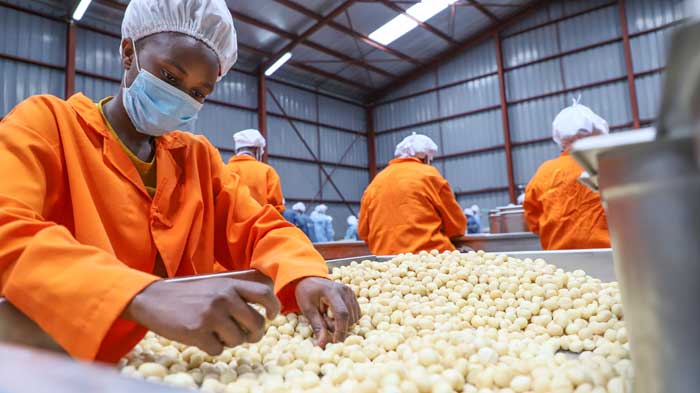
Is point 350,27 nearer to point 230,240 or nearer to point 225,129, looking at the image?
point 225,129

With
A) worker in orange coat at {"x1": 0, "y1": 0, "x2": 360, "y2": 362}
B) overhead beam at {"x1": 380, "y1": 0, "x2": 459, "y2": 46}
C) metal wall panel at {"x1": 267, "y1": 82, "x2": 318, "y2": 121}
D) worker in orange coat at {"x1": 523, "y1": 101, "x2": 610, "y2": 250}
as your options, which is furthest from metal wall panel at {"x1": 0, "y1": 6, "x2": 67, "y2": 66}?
worker in orange coat at {"x1": 523, "y1": 101, "x2": 610, "y2": 250}

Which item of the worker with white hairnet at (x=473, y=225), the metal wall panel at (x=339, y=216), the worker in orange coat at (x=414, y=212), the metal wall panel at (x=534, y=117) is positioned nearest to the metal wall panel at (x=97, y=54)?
the metal wall panel at (x=339, y=216)

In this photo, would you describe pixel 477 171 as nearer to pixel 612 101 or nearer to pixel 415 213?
pixel 612 101

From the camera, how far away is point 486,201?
9672 millimetres

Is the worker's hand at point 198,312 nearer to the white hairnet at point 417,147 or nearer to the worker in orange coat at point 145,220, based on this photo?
the worker in orange coat at point 145,220

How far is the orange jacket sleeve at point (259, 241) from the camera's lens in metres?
1.04

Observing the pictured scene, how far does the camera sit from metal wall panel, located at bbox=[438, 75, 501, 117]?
9.73m

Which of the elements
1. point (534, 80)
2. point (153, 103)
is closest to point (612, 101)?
point (534, 80)

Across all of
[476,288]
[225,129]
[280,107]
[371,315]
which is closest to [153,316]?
[371,315]

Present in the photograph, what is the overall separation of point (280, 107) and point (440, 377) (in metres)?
9.21

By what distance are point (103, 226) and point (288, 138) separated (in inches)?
345

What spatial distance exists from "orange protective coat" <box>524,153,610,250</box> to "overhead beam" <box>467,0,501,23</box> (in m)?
6.90

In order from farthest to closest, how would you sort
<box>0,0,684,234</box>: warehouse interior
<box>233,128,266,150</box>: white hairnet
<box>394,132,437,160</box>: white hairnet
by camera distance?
1. <box>0,0,684,234</box>: warehouse interior
2. <box>233,128,266,150</box>: white hairnet
3. <box>394,132,437,160</box>: white hairnet

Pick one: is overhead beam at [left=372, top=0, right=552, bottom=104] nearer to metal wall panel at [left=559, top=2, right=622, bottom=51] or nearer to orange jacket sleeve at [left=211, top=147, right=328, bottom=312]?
metal wall panel at [left=559, top=2, right=622, bottom=51]
